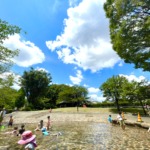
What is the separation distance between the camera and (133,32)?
57.0ft

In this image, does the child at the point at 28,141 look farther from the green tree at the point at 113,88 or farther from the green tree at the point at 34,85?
the green tree at the point at 34,85

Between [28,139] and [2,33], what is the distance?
750 centimetres

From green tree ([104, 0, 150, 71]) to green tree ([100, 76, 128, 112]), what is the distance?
32711mm

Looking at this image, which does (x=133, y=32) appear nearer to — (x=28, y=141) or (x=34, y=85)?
(x=28, y=141)

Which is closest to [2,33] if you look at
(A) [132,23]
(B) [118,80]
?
(A) [132,23]

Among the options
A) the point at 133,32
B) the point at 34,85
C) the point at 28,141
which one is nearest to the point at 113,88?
the point at 133,32

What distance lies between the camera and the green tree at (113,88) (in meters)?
50.8

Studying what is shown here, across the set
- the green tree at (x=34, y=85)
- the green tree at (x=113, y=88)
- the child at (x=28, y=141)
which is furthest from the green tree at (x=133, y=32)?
the green tree at (x=34, y=85)

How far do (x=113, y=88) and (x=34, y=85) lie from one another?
37905 millimetres

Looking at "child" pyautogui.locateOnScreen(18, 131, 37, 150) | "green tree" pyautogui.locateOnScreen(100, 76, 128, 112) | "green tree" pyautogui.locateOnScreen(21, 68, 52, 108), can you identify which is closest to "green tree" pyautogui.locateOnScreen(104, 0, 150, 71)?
"child" pyautogui.locateOnScreen(18, 131, 37, 150)

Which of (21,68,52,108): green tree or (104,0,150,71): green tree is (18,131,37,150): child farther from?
(21,68,52,108): green tree

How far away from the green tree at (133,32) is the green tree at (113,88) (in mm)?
32711

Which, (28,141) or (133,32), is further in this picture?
(133,32)

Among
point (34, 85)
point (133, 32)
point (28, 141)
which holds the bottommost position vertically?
point (28, 141)
